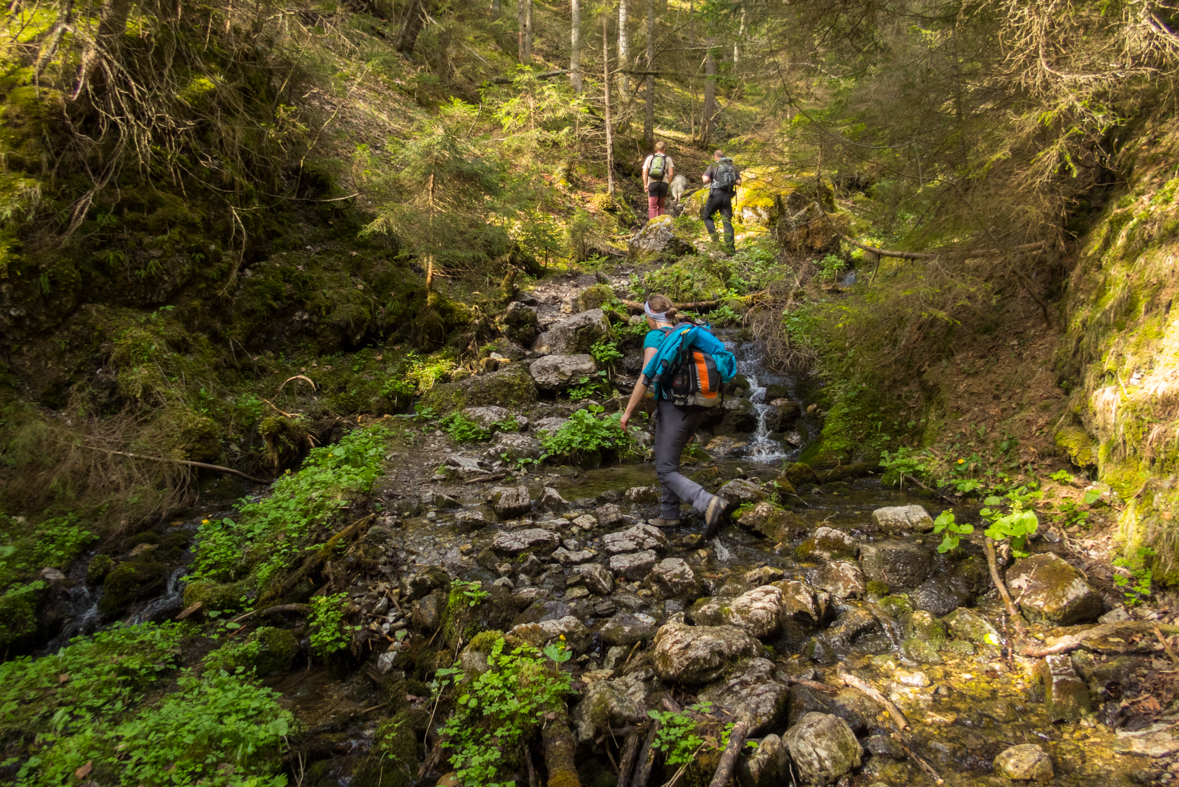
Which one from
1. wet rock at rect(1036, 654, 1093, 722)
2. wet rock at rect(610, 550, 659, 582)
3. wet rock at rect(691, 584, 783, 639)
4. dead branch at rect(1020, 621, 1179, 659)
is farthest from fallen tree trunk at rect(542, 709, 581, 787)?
dead branch at rect(1020, 621, 1179, 659)

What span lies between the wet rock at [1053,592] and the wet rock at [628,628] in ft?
8.83

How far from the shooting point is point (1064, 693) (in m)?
3.12

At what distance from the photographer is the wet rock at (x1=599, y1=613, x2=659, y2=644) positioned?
4011 millimetres

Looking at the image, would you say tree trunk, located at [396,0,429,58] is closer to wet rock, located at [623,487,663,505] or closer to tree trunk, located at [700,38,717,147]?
tree trunk, located at [700,38,717,147]

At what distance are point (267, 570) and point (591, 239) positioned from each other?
38.5 feet

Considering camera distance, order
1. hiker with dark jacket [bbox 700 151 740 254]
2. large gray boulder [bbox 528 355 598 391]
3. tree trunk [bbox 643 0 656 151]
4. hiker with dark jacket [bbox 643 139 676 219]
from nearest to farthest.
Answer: large gray boulder [bbox 528 355 598 391], hiker with dark jacket [bbox 700 151 740 254], hiker with dark jacket [bbox 643 139 676 219], tree trunk [bbox 643 0 656 151]

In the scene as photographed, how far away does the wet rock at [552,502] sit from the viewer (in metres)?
6.38

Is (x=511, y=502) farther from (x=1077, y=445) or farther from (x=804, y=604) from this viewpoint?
(x=1077, y=445)

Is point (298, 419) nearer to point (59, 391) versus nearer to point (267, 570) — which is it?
point (59, 391)

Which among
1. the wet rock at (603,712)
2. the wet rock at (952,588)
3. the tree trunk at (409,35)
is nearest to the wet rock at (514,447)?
the wet rock at (603,712)

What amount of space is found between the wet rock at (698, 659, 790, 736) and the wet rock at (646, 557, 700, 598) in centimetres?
108

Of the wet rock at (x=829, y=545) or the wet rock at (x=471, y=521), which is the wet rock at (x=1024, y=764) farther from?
the wet rock at (x=471, y=521)

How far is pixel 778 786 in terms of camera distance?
279 centimetres

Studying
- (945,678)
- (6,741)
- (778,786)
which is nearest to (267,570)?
(6,741)
